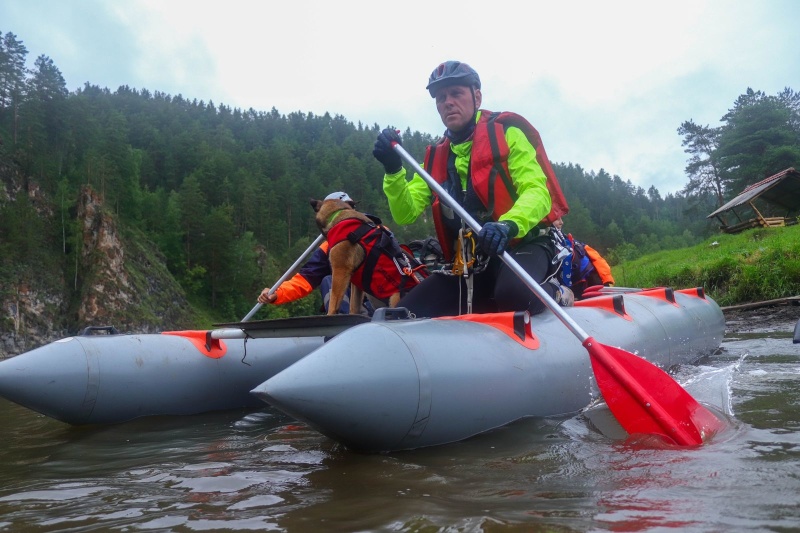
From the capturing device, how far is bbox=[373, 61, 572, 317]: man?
4.38m

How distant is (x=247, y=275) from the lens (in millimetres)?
60406

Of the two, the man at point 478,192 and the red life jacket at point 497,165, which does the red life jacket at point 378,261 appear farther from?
the red life jacket at point 497,165

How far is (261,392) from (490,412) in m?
1.21

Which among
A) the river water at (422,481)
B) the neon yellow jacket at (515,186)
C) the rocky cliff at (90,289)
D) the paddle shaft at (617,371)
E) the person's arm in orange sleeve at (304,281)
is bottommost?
the river water at (422,481)

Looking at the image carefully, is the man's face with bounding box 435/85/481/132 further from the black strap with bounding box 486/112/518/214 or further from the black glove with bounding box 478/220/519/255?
the black glove with bounding box 478/220/519/255

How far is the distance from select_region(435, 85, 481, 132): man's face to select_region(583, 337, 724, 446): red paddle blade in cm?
188

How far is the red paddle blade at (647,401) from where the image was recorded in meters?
3.23

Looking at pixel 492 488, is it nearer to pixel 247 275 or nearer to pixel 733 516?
pixel 733 516

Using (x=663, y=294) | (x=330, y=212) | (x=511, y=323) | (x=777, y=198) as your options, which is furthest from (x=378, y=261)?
(x=777, y=198)

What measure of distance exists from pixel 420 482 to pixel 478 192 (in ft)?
8.16

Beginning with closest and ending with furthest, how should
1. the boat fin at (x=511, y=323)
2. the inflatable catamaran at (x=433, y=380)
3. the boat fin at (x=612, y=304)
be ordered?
the inflatable catamaran at (x=433, y=380) < the boat fin at (x=511, y=323) < the boat fin at (x=612, y=304)

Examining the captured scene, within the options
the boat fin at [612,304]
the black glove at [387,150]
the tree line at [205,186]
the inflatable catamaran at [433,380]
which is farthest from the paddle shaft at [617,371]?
the tree line at [205,186]

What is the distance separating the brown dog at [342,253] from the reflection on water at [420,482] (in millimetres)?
1418

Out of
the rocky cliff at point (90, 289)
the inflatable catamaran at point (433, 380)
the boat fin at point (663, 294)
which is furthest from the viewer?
the rocky cliff at point (90, 289)
